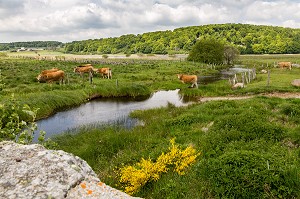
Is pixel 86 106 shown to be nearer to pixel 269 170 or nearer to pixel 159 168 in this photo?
pixel 159 168

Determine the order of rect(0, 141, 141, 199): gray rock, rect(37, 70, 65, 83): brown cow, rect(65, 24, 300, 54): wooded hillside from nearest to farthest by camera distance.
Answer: rect(0, 141, 141, 199): gray rock < rect(37, 70, 65, 83): brown cow < rect(65, 24, 300, 54): wooded hillside

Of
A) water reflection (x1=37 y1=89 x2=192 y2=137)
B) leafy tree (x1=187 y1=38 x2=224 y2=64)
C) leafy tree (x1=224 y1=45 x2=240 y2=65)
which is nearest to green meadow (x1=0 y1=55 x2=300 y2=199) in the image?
water reflection (x1=37 y1=89 x2=192 y2=137)

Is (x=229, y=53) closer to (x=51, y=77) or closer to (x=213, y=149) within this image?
(x=51, y=77)

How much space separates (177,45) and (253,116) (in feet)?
484

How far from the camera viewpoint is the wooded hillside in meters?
135

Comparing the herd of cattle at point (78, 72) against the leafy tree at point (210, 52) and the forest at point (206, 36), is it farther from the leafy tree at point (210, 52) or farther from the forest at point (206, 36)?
the forest at point (206, 36)

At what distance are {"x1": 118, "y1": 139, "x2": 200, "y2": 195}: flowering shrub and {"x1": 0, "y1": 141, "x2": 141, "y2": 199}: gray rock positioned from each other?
2.82 metres

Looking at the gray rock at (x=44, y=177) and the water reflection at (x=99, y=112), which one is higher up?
the gray rock at (x=44, y=177)

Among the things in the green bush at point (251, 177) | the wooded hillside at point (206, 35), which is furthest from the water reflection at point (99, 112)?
the wooded hillside at point (206, 35)

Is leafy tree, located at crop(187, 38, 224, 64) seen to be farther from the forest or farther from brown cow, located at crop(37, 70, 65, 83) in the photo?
the forest

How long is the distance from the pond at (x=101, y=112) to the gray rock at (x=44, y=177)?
11111 mm

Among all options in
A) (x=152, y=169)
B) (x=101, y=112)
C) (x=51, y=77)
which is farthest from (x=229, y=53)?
(x=152, y=169)

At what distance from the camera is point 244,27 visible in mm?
172375

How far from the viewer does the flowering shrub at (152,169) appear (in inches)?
285
